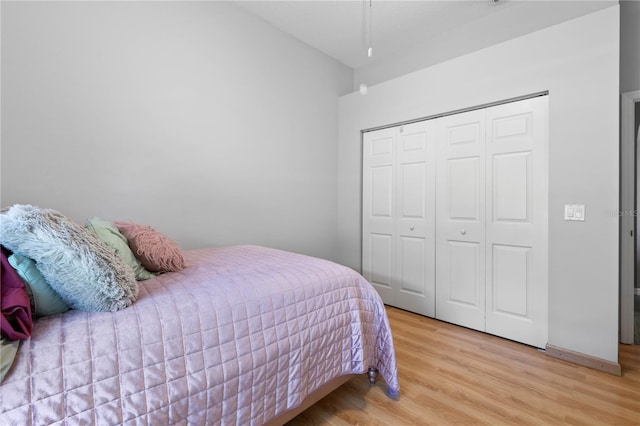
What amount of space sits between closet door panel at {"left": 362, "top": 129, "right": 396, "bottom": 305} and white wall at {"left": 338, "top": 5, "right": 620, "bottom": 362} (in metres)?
1.02

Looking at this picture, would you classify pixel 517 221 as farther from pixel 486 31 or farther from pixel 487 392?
pixel 486 31

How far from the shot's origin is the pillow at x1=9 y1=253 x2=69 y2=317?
875 mm

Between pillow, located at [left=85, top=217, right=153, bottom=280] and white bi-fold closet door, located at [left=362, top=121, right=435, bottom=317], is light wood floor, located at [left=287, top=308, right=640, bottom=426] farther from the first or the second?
pillow, located at [left=85, top=217, right=153, bottom=280]

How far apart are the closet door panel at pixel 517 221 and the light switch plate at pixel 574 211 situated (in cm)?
15

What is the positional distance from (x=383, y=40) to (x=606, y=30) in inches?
70.1

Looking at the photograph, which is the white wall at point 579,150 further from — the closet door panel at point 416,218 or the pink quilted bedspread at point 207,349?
the pink quilted bedspread at point 207,349

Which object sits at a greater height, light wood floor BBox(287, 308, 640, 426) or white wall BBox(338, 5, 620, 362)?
white wall BBox(338, 5, 620, 362)

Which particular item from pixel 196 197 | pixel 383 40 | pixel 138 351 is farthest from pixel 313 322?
pixel 383 40

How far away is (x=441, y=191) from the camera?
2.77m

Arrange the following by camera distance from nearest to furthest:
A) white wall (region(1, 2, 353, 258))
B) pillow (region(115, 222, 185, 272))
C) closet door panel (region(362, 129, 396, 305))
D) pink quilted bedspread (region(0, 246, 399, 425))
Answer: pink quilted bedspread (region(0, 246, 399, 425)) → pillow (region(115, 222, 185, 272)) → white wall (region(1, 2, 353, 258)) → closet door panel (region(362, 129, 396, 305))

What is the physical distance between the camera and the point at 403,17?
2742mm

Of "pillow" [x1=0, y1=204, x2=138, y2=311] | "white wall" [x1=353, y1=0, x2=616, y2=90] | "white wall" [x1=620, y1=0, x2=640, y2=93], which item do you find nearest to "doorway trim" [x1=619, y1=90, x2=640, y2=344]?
"white wall" [x1=620, y1=0, x2=640, y2=93]

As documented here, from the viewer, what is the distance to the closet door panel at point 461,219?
2.55 m

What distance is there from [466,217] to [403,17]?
1905 millimetres
